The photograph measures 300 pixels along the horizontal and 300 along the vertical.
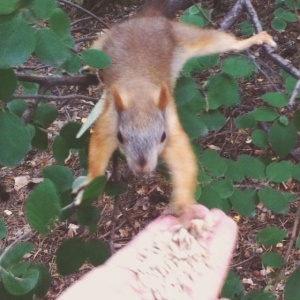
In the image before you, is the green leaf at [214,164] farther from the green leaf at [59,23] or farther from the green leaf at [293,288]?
the green leaf at [59,23]

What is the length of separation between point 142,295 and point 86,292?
0.14 meters

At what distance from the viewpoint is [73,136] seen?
1388mm

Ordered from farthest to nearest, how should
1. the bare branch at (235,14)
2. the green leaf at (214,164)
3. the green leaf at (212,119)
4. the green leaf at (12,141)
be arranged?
the bare branch at (235,14), the green leaf at (212,119), the green leaf at (214,164), the green leaf at (12,141)

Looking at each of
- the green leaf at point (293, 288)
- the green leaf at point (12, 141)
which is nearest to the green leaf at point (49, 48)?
the green leaf at point (12, 141)

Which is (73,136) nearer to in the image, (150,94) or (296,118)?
(150,94)

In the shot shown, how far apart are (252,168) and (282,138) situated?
105 mm

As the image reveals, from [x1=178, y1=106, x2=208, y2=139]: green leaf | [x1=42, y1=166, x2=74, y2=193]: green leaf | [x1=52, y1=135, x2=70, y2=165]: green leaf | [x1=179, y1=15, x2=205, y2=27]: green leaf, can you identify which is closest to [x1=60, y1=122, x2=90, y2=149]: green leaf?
[x1=52, y1=135, x2=70, y2=165]: green leaf

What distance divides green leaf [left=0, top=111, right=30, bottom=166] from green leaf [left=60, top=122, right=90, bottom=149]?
23cm

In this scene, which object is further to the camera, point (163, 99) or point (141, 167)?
point (163, 99)

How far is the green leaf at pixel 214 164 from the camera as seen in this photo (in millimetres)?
1347

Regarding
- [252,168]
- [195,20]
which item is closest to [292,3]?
[195,20]

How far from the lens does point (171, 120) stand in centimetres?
149

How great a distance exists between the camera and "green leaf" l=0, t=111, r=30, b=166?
1106 mm

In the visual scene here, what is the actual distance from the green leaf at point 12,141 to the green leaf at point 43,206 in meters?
0.12
